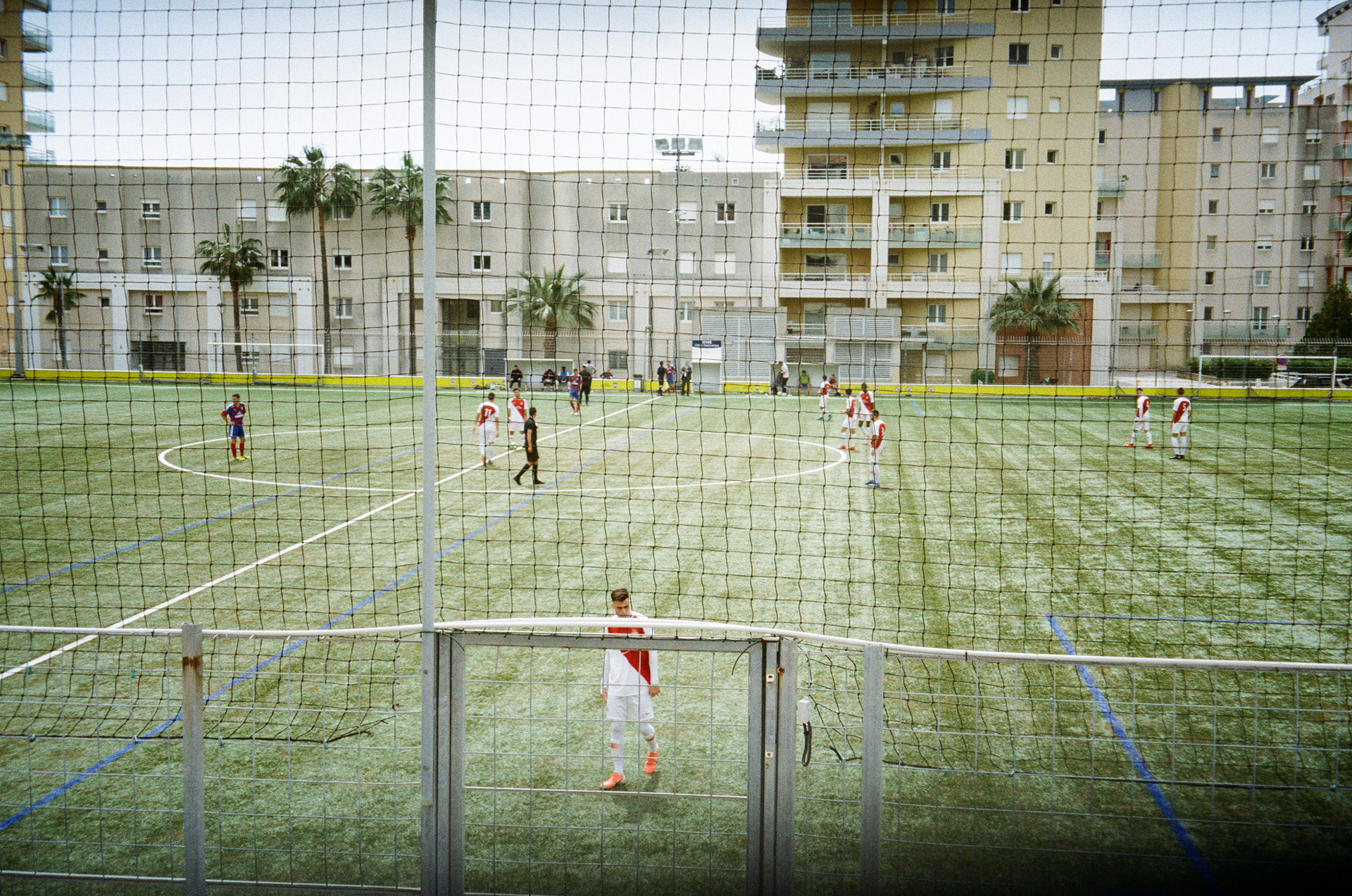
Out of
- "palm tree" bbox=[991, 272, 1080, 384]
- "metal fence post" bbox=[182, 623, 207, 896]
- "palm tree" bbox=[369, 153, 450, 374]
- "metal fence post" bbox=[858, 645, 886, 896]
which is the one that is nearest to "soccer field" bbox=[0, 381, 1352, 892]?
"metal fence post" bbox=[182, 623, 207, 896]

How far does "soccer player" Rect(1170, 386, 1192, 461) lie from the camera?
71.1 ft

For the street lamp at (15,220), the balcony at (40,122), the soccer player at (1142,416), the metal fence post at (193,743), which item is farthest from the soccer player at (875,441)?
the balcony at (40,122)

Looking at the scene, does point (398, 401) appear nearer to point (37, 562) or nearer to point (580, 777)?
point (37, 562)

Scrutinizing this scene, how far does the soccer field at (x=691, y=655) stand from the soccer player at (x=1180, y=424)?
0.41 metres

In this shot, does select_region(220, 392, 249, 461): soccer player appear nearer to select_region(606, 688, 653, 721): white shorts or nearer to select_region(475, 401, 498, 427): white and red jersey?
select_region(475, 401, 498, 427): white and red jersey

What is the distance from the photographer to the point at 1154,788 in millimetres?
6367

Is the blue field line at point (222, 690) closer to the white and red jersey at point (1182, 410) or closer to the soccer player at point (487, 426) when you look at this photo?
the soccer player at point (487, 426)

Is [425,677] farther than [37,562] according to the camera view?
No

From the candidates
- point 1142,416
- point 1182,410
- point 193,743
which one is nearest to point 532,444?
point 193,743

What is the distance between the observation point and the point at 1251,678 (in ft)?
27.6

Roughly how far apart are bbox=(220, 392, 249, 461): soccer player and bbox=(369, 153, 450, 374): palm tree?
388cm

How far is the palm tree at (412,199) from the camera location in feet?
39.5

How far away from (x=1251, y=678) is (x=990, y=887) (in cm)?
496

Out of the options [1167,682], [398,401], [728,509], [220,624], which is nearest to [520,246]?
[398,401]
